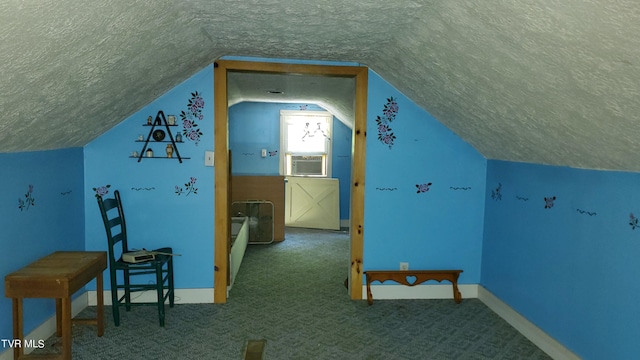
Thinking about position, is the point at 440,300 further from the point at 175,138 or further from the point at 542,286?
the point at 175,138

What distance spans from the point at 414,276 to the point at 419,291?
0.19m

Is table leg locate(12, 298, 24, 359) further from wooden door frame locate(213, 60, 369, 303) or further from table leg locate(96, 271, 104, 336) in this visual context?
wooden door frame locate(213, 60, 369, 303)

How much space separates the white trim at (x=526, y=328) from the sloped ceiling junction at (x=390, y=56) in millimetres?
1229

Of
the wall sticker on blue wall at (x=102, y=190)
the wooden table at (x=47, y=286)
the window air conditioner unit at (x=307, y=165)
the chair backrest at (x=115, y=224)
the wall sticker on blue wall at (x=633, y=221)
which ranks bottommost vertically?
the wooden table at (x=47, y=286)

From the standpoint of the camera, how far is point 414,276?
3.76m

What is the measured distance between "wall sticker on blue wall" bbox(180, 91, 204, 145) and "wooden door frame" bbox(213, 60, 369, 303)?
0.46 feet

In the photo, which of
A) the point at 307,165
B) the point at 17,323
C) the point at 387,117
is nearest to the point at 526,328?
the point at 387,117

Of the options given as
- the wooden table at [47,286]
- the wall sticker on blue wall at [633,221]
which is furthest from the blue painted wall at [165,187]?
the wall sticker on blue wall at [633,221]

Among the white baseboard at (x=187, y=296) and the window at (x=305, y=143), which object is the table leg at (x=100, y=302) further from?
the window at (x=305, y=143)

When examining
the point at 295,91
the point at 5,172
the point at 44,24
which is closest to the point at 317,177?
the point at 295,91

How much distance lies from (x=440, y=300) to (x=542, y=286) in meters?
1.05

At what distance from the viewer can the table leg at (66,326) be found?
2344 millimetres

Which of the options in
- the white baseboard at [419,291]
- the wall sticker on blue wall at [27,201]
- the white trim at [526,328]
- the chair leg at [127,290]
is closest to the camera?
the wall sticker on blue wall at [27,201]

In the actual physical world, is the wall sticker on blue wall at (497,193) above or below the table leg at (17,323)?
above
